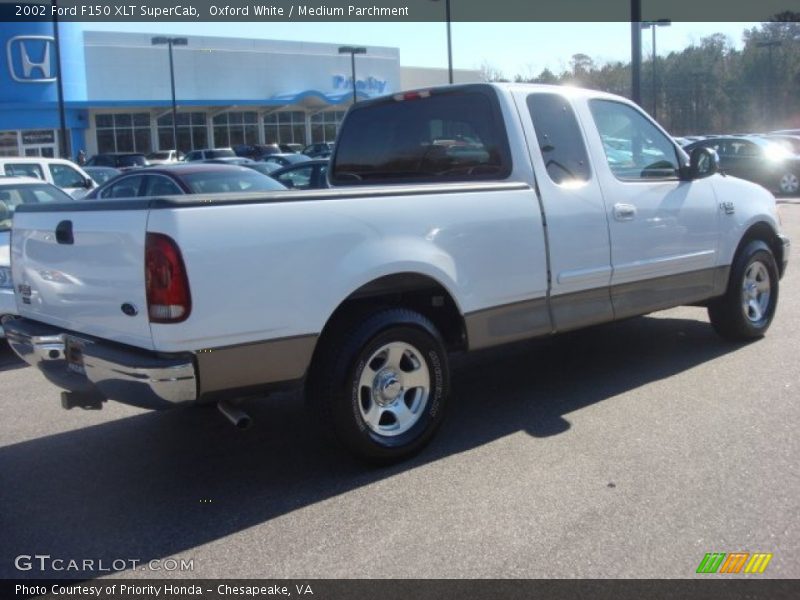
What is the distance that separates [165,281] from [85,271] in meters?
0.72

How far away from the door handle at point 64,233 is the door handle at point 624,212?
3.46 m

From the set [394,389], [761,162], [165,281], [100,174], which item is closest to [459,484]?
[394,389]

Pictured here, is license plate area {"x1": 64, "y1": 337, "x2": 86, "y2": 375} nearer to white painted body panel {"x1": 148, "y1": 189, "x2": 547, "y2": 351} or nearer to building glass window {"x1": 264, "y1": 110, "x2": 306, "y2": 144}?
white painted body panel {"x1": 148, "y1": 189, "x2": 547, "y2": 351}

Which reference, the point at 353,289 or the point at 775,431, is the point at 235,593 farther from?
the point at 775,431

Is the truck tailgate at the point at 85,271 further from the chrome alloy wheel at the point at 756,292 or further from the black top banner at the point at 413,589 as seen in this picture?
the chrome alloy wheel at the point at 756,292

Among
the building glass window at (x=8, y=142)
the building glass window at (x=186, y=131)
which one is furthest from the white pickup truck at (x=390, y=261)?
the building glass window at (x=186, y=131)

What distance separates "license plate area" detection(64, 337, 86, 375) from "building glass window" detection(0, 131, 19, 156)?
146 ft

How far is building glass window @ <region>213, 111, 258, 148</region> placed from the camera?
5800 centimetres

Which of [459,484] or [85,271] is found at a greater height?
[85,271]

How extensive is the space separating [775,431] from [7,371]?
6106mm

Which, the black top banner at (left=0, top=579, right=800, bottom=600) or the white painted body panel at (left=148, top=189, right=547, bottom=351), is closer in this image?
the black top banner at (left=0, top=579, right=800, bottom=600)

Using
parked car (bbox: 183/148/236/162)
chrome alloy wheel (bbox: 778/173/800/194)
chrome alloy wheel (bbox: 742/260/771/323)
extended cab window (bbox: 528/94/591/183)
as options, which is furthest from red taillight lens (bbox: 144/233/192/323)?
parked car (bbox: 183/148/236/162)

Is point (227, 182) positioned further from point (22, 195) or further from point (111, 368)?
point (111, 368)

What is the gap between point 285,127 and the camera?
200 feet
